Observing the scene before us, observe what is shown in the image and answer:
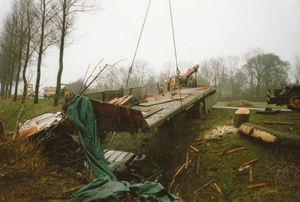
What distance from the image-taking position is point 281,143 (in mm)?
5773

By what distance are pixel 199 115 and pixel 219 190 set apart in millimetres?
4694

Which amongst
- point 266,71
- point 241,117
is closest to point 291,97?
point 241,117

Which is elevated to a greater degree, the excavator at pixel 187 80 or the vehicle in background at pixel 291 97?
the excavator at pixel 187 80

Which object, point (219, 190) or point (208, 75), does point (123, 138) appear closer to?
point (219, 190)

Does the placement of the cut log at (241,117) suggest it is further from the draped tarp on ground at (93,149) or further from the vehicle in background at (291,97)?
the draped tarp on ground at (93,149)

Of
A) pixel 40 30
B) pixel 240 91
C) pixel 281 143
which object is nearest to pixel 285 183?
pixel 281 143

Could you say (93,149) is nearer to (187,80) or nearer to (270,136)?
(270,136)

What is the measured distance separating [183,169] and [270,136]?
259cm

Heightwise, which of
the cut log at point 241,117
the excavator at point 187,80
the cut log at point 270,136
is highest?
the excavator at point 187,80

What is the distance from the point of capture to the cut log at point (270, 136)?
18.6 ft

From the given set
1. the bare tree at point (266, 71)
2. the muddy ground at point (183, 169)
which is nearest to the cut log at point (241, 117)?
the muddy ground at point (183, 169)

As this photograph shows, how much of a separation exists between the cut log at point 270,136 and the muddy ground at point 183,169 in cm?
19

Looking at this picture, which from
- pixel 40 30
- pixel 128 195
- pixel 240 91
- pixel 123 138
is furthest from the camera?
pixel 240 91

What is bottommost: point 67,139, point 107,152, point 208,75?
point 107,152
